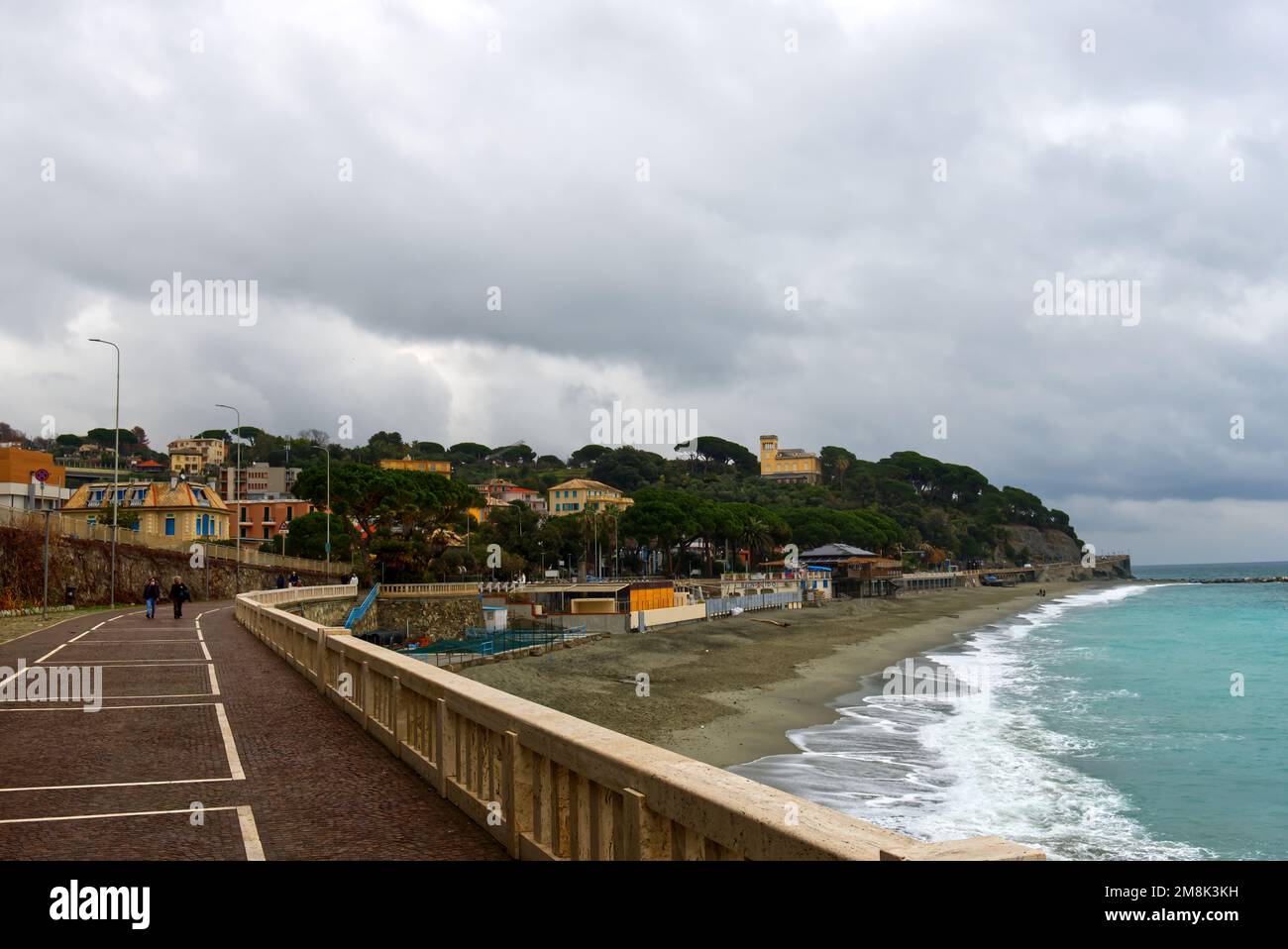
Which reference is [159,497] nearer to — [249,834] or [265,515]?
[265,515]

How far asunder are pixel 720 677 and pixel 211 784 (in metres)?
33.8

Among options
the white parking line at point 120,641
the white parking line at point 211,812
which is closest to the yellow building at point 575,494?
the white parking line at point 120,641

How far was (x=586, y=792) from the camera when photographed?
5254 mm

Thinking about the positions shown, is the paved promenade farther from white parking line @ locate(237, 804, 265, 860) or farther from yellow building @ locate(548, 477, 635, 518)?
yellow building @ locate(548, 477, 635, 518)

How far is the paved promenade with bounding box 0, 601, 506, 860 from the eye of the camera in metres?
6.67

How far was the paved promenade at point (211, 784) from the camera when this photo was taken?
21.9 ft

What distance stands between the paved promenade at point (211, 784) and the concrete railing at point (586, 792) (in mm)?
321

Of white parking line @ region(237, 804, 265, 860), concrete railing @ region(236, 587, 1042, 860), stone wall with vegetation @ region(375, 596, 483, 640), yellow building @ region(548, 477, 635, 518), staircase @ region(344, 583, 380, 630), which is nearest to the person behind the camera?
concrete railing @ region(236, 587, 1042, 860)

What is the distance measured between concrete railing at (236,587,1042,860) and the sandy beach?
16.0 m

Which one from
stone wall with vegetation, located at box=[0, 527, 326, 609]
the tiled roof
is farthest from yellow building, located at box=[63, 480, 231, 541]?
stone wall with vegetation, located at box=[0, 527, 326, 609]

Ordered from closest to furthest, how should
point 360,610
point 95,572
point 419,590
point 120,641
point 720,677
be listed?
point 120,641
point 720,677
point 95,572
point 360,610
point 419,590

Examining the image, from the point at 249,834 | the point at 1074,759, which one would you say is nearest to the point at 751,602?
the point at 1074,759
